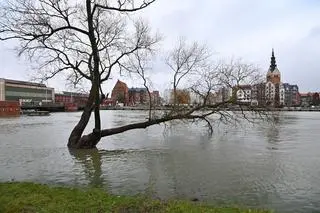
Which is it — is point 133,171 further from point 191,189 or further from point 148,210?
point 148,210

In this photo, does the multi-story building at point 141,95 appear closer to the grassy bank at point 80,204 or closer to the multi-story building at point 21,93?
the grassy bank at point 80,204

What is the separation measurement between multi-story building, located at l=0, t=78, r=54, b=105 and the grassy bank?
5680 inches

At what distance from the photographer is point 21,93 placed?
570 feet

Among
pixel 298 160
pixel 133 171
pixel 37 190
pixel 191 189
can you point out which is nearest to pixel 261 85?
pixel 298 160

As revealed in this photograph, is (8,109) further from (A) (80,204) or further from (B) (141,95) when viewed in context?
(A) (80,204)

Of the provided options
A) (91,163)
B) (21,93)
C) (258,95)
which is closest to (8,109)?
(21,93)

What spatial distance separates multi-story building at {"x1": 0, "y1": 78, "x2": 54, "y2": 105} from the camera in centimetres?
15850

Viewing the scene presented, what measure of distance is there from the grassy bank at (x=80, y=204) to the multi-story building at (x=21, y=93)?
144 metres

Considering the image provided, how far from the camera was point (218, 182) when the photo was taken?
51.6ft

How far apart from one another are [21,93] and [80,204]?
172 metres

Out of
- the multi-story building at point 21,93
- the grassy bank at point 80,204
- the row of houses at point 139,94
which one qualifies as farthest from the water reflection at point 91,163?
Answer: the multi-story building at point 21,93

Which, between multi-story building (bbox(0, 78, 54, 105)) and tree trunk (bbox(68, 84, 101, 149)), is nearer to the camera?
tree trunk (bbox(68, 84, 101, 149))

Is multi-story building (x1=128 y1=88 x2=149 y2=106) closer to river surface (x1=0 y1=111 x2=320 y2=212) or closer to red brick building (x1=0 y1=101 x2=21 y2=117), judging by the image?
river surface (x1=0 y1=111 x2=320 y2=212)

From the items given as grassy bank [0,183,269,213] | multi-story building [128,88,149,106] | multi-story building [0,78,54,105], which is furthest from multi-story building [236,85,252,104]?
multi-story building [0,78,54,105]
